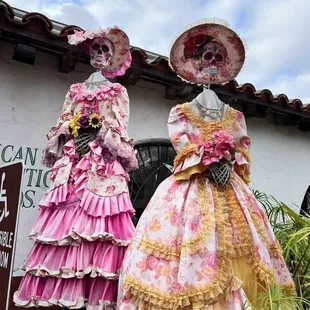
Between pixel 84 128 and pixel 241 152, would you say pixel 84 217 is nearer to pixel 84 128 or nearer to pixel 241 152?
pixel 84 128

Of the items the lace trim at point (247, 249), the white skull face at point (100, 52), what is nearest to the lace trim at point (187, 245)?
the lace trim at point (247, 249)

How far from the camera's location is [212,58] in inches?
103

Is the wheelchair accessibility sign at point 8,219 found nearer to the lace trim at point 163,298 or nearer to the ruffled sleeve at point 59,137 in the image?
the lace trim at point 163,298

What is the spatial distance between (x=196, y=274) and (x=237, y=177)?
716 mm

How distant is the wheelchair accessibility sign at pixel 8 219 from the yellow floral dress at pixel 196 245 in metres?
1.02

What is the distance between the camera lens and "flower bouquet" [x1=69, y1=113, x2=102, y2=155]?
283cm

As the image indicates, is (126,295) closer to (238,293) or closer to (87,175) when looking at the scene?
(238,293)

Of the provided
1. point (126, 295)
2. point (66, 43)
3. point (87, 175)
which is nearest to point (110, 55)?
point (66, 43)

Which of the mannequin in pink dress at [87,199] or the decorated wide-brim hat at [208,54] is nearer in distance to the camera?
the mannequin in pink dress at [87,199]

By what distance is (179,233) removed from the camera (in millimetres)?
2117

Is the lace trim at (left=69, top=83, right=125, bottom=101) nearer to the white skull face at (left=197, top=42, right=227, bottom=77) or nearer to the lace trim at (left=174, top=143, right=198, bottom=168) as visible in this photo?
the white skull face at (left=197, top=42, right=227, bottom=77)

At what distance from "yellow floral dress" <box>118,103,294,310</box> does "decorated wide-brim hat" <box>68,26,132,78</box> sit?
943 mm

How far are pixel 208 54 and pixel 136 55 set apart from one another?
4.23 feet

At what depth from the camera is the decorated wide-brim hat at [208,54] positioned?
2.55 metres
